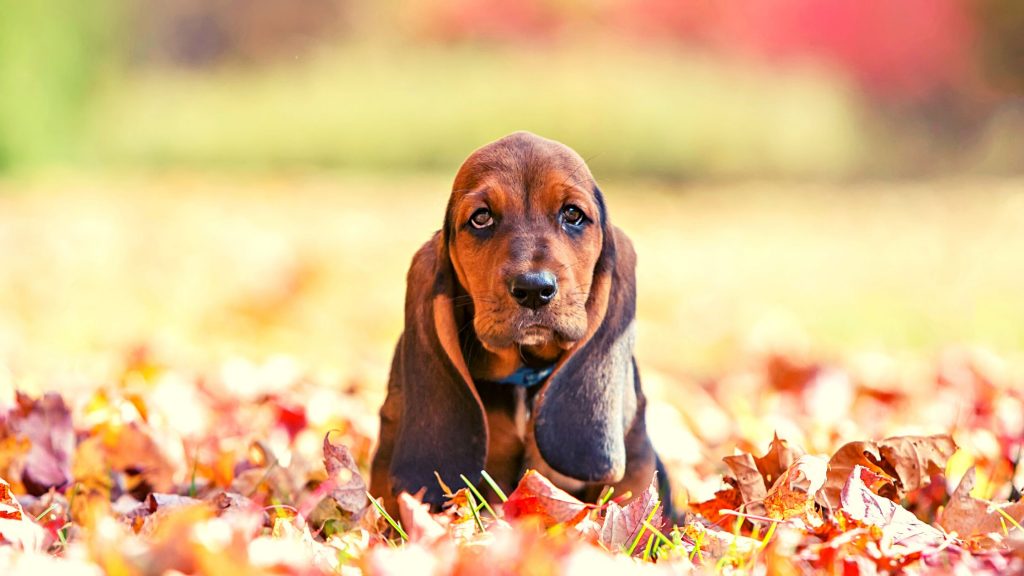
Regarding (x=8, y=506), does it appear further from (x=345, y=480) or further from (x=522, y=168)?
(x=522, y=168)

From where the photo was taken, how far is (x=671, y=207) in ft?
49.8

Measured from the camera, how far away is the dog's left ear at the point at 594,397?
317 centimetres

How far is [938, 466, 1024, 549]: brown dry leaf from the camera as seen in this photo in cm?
308

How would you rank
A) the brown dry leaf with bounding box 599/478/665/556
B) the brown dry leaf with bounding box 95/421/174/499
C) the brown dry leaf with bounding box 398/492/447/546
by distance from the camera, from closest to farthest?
the brown dry leaf with bounding box 398/492/447/546 → the brown dry leaf with bounding box 599/478/665/556 → the brown dry leaf with bounding box 95/421/174/499

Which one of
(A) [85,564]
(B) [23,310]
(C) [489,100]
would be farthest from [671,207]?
(A) [85,564]

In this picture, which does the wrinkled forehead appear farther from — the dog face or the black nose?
the black nose

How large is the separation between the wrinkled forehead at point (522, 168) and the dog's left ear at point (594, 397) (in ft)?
0.43

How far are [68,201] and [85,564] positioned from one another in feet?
35.1

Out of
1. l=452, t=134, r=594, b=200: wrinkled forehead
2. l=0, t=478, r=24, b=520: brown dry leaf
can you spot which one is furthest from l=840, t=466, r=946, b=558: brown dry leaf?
l=0, t=478, r=24, b=520: brown dry leaf

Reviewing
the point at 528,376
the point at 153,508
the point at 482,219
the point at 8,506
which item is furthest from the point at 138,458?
the point at 482,219

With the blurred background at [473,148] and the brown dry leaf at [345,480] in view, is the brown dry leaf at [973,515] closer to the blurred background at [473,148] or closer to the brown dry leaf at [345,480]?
the brown dry leaf at [345,480]

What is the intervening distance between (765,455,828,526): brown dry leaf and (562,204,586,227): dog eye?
0.79 metres

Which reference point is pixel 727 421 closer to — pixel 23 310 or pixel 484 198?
pixel 484 198

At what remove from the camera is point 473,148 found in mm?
19234
